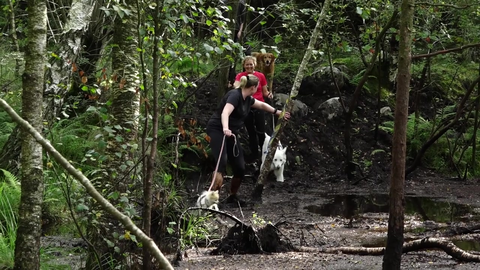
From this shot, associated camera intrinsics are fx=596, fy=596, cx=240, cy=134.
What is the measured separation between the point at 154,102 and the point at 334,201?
328 inches

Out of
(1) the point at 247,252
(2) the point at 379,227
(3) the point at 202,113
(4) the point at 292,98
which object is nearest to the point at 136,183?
(1) the point at 247,252

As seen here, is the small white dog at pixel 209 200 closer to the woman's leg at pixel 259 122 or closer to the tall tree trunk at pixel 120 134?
the tall tree trunk at pixel 120 134

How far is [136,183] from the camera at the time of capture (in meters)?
6.30

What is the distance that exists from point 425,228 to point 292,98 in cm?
375

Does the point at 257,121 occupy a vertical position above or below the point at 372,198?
above

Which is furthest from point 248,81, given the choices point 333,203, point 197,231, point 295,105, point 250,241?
point 295,105

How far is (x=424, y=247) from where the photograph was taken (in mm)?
7004

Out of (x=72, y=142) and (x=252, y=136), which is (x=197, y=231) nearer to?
(x=72, y=142)

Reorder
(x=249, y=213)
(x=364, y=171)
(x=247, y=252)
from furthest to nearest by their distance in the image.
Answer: (x=364, y=171) → (x=249, y=213) → (x=247, y=252)

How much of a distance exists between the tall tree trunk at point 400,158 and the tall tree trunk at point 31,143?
3244mm

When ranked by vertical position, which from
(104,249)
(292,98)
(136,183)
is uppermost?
(292,98)

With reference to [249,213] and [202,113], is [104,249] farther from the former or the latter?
[202,113]

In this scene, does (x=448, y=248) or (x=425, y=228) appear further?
(x=425, y=228)

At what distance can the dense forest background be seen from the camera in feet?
18.3
